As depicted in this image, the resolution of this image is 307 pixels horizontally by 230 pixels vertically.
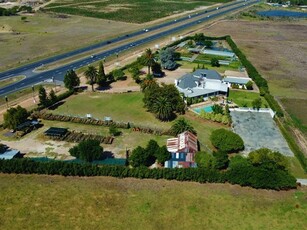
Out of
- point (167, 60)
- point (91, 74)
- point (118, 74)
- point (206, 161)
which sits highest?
point (91, 74)

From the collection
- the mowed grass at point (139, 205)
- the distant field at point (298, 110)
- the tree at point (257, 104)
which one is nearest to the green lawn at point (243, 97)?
the tree at point (257, 104)

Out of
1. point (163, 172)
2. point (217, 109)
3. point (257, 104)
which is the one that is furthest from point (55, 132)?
point (257, 104)

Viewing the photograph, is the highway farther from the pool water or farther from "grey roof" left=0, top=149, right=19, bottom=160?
the pool water

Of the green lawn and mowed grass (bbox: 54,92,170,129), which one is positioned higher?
mowed grass (bbox: 54,92,170,129)

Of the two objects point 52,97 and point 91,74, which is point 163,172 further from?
point 91,74

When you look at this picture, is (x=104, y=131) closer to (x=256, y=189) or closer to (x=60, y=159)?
(x=60, y=159)

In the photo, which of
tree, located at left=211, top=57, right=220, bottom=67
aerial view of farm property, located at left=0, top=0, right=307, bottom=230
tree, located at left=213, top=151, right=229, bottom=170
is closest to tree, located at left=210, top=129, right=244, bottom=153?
aerial view of farm property, located at left=0, top=0, right=307, bottom=230

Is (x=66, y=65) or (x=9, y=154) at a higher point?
(x=66, y=65)
